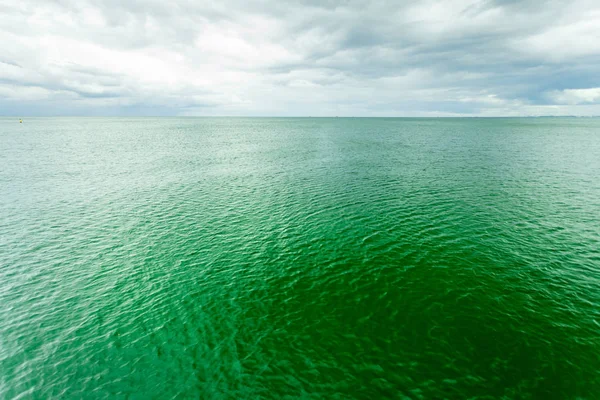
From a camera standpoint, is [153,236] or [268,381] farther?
[153,236]

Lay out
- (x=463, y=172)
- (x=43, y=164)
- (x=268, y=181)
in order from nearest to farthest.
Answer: (x=268, y=181)
(x=463, y=172)
(x=43, y=164)

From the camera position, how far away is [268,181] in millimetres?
76875

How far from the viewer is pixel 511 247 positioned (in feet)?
130

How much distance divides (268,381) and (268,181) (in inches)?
2307

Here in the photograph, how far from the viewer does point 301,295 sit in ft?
103

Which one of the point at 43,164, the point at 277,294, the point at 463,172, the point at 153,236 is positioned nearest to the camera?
the point at 277,294

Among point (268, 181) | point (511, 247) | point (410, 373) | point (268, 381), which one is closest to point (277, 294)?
point (268, 381)

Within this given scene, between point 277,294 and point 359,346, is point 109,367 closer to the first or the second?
point 277,294

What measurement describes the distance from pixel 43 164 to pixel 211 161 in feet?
186

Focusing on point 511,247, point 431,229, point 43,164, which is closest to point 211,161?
point 43,164

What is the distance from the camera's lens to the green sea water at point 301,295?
22000 mm

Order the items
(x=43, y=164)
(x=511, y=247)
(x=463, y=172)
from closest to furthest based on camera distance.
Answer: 1. (x=511, y=247)
2. (x=463, y=172)
3. (x=43, y=164)

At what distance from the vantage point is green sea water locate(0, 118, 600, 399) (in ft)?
72.2

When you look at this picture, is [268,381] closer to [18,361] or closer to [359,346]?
[359,346]
